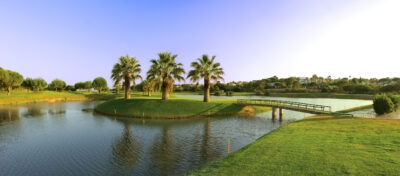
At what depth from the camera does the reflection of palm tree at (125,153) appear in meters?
15.9

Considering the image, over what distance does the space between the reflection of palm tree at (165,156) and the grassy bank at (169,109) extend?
1647 cm

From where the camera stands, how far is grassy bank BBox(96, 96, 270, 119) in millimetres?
40500

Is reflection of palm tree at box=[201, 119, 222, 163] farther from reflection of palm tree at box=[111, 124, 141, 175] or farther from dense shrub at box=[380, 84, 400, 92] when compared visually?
dense shrub at box=[380, 84, 400, 92]

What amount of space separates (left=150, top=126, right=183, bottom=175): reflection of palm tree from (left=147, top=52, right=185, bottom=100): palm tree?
23.5 meters

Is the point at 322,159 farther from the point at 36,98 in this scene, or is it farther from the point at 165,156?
the point at 36,98

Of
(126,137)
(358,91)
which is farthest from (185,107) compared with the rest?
(358,91)

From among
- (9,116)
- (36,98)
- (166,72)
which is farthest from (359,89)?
(36,98)

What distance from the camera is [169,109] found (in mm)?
41812

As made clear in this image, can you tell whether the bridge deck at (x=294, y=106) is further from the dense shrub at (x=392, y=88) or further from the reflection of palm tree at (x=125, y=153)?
the dense shrub at (x=392, y=88)

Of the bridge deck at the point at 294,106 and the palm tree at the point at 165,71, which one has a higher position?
the palm tree at the point at 165,71

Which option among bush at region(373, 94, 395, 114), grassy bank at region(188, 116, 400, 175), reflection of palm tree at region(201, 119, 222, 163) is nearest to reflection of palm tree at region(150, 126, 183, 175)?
reflection of palm tree at region(201, 119, 222, 163)

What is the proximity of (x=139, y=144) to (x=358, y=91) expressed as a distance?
552 feet

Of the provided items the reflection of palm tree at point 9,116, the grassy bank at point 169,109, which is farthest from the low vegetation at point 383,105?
the reflection of palm tree at point 9,116

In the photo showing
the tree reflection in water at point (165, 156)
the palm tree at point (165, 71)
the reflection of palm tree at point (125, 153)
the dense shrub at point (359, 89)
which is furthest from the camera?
the dense shrub at point (359, 89)
